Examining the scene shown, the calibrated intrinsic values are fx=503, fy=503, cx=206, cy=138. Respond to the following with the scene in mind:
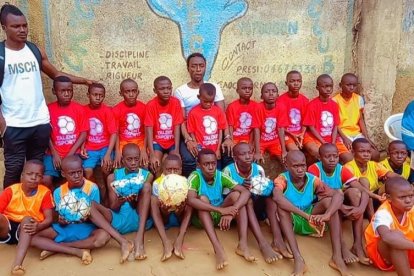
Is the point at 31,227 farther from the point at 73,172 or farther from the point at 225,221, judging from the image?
the point at 225,221

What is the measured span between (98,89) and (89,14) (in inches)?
30.3

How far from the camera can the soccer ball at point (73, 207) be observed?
12.0 ft

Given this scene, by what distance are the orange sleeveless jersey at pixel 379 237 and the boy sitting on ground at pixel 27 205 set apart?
230 centimetres

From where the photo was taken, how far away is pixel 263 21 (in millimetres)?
4984

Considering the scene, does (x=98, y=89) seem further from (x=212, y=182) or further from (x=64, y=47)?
(x=212, y=182)

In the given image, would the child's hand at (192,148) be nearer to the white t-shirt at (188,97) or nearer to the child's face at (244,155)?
the white t-shirt at (188,97)

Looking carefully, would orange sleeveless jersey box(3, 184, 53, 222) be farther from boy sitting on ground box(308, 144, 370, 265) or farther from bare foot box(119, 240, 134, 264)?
boy sitting on ground box(308, 144, 370, 265)

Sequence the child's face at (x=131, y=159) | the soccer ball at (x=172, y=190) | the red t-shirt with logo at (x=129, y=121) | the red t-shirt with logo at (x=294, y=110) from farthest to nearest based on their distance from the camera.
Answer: the red t-shirt with logo at (x=294, y=110)
the red t-shirt with logo at (x=129, y=121)
the child's face at (x=131, y=159)
the soccer ball at (x=172, y=190)

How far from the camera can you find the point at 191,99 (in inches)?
184

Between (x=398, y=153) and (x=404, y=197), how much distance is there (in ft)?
3.32

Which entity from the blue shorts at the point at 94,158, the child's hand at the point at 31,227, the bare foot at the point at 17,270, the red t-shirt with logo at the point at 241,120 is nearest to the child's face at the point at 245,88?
the red t-shirt with logo at the point at 241,120

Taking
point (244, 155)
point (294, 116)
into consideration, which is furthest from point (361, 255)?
point (294, 116)

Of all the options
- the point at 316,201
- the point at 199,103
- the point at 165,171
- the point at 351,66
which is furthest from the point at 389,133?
the point at 165,171

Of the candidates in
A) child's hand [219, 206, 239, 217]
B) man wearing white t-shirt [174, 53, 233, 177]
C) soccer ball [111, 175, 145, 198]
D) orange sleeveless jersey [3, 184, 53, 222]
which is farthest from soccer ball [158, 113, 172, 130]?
orange sleeveless jersey [3, 184, 53, 222]
